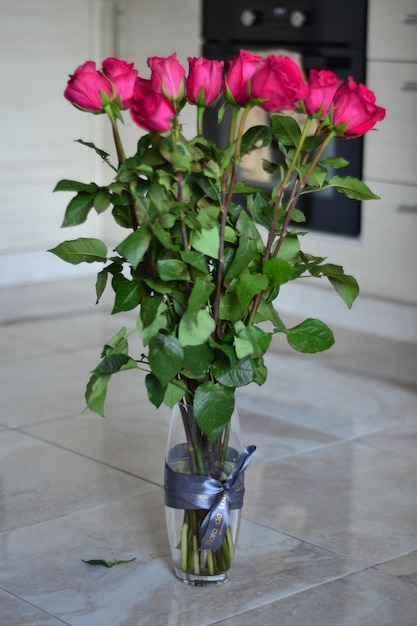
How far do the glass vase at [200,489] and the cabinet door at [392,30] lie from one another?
181cm

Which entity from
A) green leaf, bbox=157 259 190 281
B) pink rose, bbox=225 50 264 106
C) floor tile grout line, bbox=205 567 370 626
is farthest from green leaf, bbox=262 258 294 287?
floor tile grout line, bbox=205 567 370 626

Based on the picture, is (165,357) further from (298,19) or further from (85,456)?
(298,19)

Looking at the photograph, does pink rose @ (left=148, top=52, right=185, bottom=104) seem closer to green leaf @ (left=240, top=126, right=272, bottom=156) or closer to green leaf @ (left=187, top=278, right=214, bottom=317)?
green leaf @ (left=240, top=126, right=272, bottom=156)

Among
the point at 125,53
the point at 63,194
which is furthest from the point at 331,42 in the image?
the point at 63,194

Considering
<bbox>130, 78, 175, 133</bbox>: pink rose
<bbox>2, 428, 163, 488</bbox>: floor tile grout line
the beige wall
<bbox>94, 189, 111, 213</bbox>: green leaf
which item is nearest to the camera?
<bbox>130, 78, 175, 133</bbox>: pink rose

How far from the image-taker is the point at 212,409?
1381mm

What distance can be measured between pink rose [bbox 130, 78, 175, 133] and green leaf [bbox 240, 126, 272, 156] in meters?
0.14

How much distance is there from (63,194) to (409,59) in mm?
1439

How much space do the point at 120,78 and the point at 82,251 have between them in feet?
0.79

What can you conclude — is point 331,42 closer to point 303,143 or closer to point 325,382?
point 325,382

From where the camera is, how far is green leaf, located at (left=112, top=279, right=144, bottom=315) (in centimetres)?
137

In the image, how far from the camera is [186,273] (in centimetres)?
134

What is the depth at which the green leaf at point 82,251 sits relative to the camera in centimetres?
140

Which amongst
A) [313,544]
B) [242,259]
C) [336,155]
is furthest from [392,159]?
[242,259]
